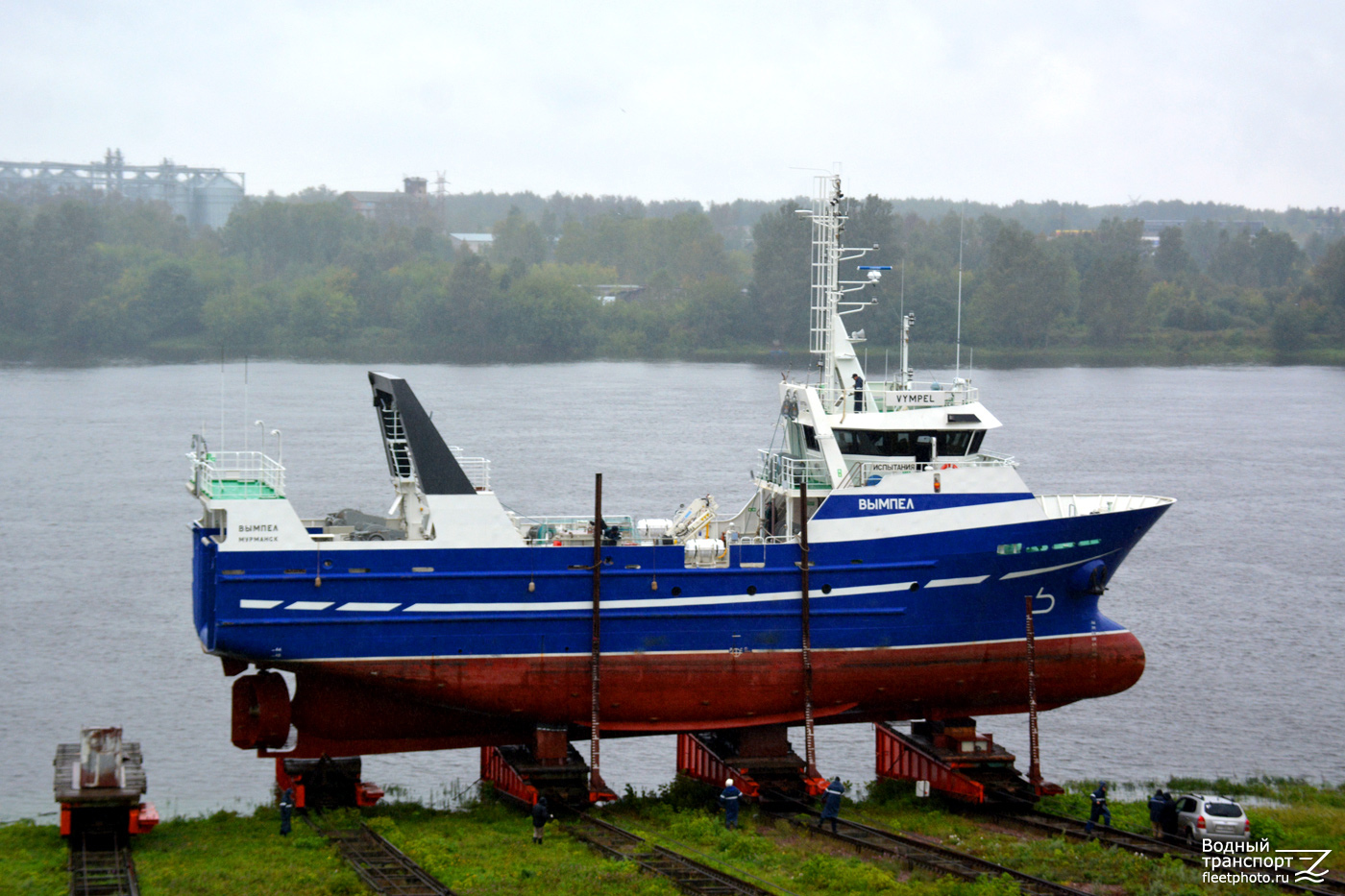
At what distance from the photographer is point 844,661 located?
2455 centimetres

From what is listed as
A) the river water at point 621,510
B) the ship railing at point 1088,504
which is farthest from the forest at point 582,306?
the ship railing at point 1088,504

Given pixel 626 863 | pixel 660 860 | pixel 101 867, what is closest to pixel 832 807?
pixel 660 860

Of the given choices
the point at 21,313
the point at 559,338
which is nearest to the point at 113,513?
the point at 559,338

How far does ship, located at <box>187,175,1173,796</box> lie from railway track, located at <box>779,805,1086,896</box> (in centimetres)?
259

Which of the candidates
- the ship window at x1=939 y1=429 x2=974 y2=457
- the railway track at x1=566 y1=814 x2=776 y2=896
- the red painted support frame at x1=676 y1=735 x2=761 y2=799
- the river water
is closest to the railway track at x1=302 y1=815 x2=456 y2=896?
the railway track at x1=566 y1=814 x2=776 y2=896

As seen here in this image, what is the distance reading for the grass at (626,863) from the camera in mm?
19016

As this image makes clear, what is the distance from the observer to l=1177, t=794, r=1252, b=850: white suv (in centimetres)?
2111

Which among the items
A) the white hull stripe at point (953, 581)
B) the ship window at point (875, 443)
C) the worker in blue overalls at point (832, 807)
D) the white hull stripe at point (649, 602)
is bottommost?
the worker in blue overalls at point (832, 807)

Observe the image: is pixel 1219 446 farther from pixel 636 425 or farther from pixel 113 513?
pixel 113 513

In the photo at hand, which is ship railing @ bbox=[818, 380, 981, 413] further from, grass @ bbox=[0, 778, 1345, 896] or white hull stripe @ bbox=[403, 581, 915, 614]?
grass @ bbox=[0, 778, 1345, 896]

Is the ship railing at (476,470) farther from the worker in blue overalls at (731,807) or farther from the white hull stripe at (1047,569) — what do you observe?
the white hull stripe at (1047,569)

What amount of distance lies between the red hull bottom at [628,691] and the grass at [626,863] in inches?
51.4

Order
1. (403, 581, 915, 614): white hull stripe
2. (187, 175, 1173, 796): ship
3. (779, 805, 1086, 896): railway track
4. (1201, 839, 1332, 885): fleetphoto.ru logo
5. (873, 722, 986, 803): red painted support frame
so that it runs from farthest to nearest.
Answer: (873, 722, 986, 803): red painted support frame, (403, 581, 915, 614): white hull stripe, (187, 175, 1173, 796): ship, (1201, 839, 1332, 885): fleetphoto.ru logo, (779, 805, 1086, 896): railway track

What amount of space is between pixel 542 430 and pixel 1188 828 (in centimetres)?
A: 4881
